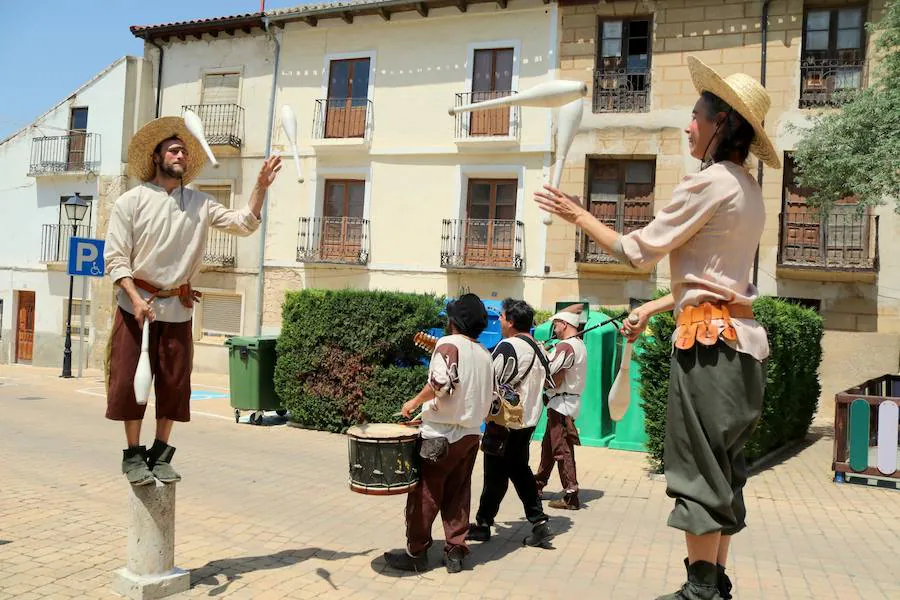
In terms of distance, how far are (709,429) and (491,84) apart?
18.1 meters

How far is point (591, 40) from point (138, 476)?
1723cm

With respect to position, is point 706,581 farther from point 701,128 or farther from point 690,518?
point 701,128

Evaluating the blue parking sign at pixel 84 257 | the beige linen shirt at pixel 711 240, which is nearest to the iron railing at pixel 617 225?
the blue parking sign at pixel 84 257

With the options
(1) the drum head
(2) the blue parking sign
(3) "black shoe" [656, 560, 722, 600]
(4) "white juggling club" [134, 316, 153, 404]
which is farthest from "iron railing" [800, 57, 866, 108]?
(4) "white juggling club" [134, 316, 153, 404]

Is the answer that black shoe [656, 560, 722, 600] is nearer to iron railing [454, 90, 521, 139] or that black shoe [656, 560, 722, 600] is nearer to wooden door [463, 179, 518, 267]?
wooden door [463, 179, 518, 267]

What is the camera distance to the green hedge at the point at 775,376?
340 inches

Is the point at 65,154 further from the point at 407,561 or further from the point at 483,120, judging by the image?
the point at 407,561

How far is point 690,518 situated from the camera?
3025mm

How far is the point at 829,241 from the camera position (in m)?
17.2

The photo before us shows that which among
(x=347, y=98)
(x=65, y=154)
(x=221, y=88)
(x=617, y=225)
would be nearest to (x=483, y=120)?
(x=347, y=98)

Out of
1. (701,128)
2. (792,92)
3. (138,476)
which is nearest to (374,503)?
(138,476)

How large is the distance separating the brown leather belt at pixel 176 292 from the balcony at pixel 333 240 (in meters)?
16.8

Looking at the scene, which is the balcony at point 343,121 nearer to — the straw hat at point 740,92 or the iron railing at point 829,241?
the iron railing at point 829,241

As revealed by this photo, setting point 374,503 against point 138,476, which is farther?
point 374,503
